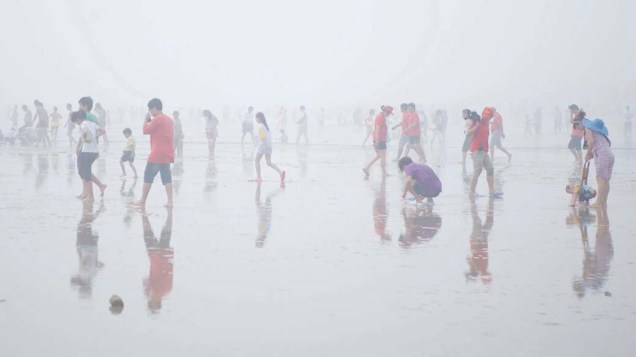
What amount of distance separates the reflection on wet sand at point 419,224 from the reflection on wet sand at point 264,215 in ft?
5.24

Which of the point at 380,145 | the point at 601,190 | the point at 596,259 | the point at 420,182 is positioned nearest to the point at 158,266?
the point at 596,259

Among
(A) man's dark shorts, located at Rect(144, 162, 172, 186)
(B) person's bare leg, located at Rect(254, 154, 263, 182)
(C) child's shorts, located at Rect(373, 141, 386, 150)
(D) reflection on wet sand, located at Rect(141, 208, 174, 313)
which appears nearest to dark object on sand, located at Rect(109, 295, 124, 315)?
(D) reflection on wet sand, located at Rect(141, 208, 174, 313)

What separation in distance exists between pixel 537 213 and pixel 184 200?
5409 millimetres

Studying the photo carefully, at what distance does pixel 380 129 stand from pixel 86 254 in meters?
11.2

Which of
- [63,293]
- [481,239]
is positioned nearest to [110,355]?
[63,293]

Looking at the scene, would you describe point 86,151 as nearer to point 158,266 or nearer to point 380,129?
point 158,266

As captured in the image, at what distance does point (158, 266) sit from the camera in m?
8.67

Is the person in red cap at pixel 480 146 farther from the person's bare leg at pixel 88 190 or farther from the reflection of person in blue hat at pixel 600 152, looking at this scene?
the person's bare leg at pixel 88 190

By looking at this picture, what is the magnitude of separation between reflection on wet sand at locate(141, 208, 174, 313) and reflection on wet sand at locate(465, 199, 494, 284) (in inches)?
106

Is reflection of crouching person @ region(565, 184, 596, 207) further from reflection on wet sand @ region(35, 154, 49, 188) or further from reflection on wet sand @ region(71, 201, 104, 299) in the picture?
reflection on wet sand @ region(35, 154, 49, 188)

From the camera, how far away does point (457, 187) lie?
57.0ft

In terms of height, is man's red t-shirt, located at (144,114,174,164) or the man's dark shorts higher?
man's red t-shirt, located at (144,114,174,164)

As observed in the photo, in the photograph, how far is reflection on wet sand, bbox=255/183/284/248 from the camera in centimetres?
1054

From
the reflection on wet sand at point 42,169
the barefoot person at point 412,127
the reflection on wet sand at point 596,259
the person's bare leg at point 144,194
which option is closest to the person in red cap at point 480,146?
the reflection on wet sand at point 596,259
